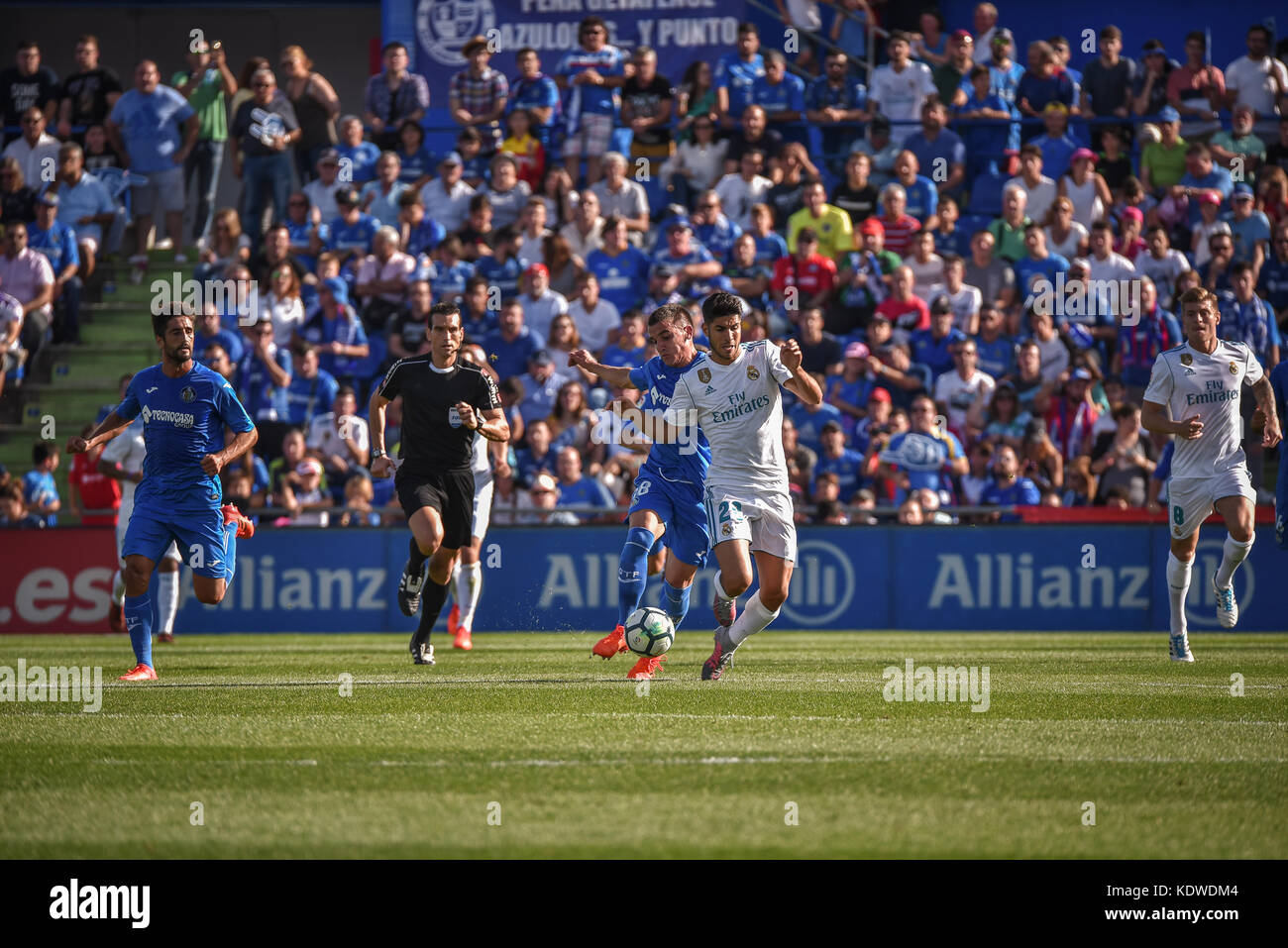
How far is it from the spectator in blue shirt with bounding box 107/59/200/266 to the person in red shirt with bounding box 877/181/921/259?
945cm

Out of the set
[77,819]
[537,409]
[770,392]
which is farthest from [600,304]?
[77,819]

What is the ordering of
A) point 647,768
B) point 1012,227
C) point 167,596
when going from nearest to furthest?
1. point 647,768
2. point 167,596
3. point 1012,227

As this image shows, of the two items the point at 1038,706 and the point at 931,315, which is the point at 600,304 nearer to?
the point at 931,315

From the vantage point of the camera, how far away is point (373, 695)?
10.0 meters

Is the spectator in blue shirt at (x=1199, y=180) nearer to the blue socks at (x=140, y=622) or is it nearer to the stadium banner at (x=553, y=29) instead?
the stadium banner at (x=553, y=29)

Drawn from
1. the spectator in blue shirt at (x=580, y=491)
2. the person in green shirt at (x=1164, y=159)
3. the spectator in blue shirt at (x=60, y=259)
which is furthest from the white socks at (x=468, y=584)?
the person in green shirt at (x=1164, y=159)

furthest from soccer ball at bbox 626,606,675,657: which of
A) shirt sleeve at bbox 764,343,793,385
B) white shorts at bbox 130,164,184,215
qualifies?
white shorts at bbox 130,164,184,215

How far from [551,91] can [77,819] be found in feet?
57.6

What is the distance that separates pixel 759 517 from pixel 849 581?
8.63 m

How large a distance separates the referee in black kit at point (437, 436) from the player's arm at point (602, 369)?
1059 millimetres

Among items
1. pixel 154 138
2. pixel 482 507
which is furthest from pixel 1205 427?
pixel 154 138

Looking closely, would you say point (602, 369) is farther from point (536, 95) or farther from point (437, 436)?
point (536, 95)

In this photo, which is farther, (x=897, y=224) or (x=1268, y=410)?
(x=897, y=224)

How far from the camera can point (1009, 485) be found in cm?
1845
